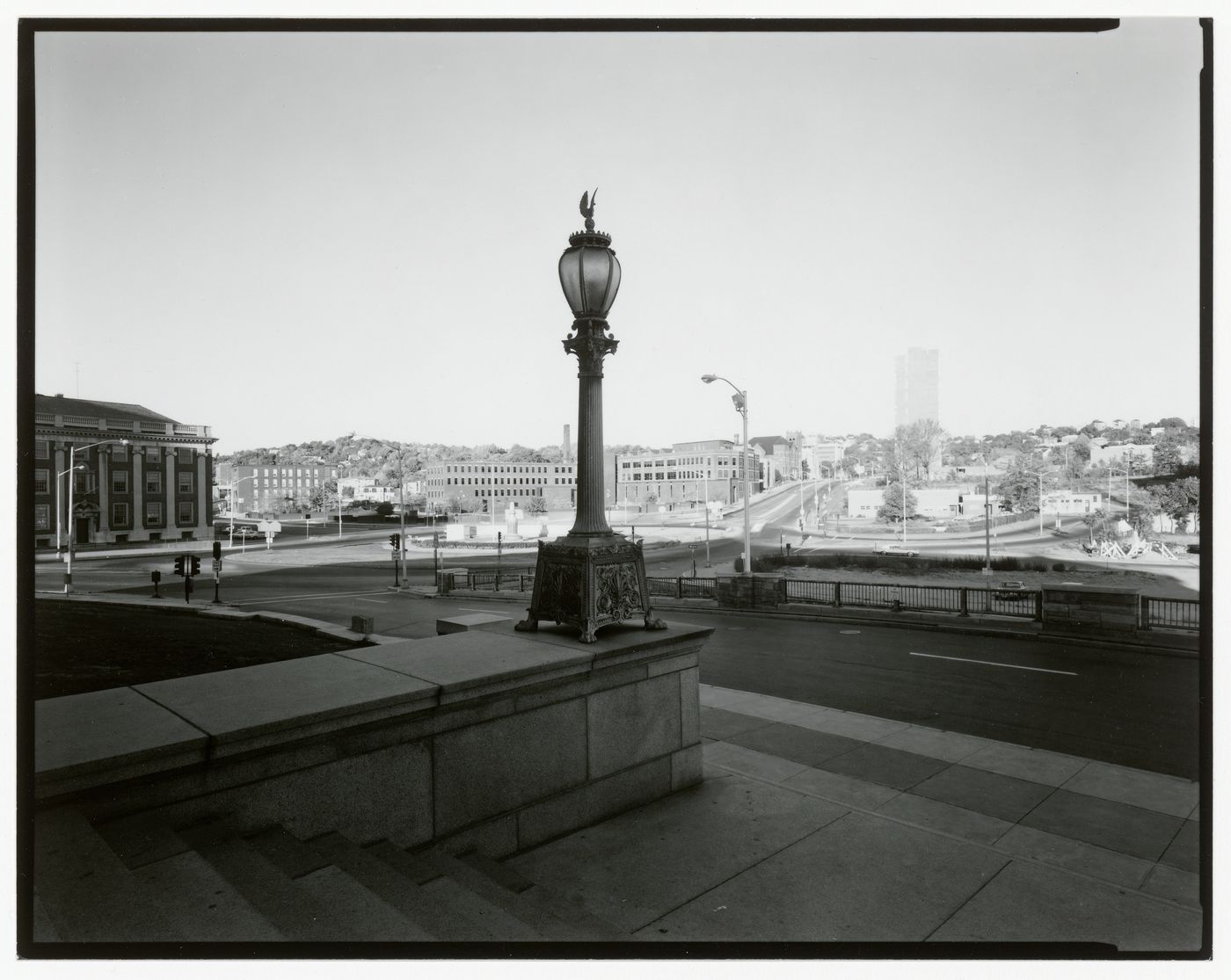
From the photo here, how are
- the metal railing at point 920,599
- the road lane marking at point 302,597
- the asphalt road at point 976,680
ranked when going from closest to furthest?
the asphalt road at point 976,680
the metal railing at point 920,599
the road lane marking at point 302,597

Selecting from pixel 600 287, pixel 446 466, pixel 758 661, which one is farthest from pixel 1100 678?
pixel 446 466

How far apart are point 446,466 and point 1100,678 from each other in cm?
6700

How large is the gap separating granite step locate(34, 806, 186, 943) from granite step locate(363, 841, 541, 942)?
969 mm

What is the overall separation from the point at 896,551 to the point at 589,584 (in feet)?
213

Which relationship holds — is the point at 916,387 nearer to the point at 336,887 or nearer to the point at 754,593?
the point at 754,593

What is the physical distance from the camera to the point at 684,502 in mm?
112375

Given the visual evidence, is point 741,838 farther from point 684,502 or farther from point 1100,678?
point 684,502

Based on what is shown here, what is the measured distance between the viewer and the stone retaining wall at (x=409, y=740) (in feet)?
9.89

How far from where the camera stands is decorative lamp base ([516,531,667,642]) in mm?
4961

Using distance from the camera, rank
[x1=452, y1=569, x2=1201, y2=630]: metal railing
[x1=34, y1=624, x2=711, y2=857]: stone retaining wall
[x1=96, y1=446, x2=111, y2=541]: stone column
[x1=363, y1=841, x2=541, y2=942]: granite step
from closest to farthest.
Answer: [x1=363, y1=841, x2=541, y2=942]: granite step → [x1=34, y1=624, x2=711, y2=857]: stone retaining wall → [x1=96, y1=446, x2=111, y2=541]: stone column → [x1=452, y1=569, x2=1201, y2=630]: metal railing

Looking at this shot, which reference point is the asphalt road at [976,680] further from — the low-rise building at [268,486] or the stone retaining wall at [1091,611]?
the low-rise building at [268,486]

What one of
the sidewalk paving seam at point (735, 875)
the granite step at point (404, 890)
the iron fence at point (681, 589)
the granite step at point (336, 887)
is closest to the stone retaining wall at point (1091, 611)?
the iron fence at point (681, 589)

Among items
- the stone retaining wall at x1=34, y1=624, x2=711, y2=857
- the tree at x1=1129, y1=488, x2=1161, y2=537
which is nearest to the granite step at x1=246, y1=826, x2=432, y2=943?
the stone retaining wall at x1=34, y1=624, x2=711, y2=857

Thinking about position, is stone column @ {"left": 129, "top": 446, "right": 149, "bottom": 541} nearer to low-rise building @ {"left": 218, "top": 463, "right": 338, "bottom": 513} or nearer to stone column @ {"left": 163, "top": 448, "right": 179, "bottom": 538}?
stone column @ {"left": 163, "top": 448, "right": 179, "bottom": 538}
